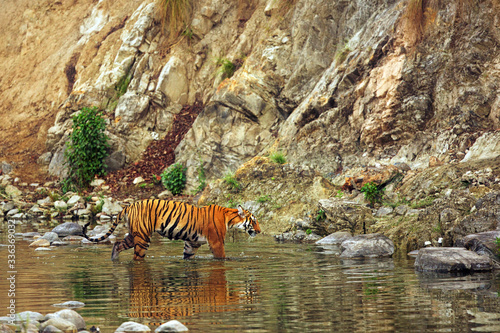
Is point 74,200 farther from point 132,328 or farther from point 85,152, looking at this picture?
point 132,328

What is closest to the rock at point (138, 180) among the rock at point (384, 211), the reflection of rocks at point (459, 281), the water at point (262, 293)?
the rock at point (384, 211)

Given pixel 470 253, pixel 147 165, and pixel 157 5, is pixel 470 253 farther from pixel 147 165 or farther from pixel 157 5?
pixel 157 5

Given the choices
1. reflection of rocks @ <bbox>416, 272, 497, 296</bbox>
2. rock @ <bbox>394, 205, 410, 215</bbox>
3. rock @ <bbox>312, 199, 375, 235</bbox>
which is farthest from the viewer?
rock @ <bbox>312, 199, 375, 235</bbox>

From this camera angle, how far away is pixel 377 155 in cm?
1608

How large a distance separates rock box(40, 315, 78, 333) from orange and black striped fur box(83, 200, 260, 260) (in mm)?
5102

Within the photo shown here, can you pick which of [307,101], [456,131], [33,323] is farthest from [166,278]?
[307,101]

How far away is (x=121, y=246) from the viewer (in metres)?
9.73

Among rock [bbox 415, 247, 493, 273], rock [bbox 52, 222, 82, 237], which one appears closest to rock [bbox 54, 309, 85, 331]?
rock [bbox 415, 247, 493, 273]

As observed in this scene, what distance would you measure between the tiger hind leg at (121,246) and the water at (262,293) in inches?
7.0

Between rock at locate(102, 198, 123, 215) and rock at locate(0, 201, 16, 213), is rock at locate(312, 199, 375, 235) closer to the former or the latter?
rock at locate(102, 198, 123, 215)

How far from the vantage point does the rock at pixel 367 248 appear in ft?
30.9

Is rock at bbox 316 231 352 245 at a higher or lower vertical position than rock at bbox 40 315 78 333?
higher

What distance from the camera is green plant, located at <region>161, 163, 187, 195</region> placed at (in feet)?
65.8

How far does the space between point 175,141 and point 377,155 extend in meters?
9.43
